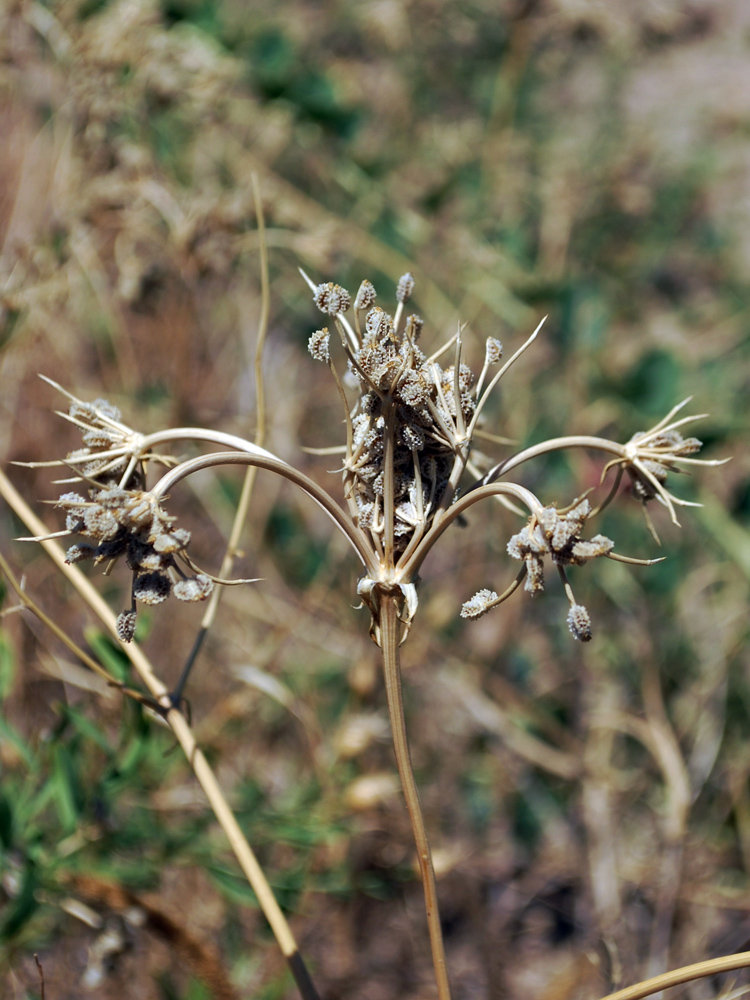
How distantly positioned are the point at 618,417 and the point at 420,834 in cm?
145

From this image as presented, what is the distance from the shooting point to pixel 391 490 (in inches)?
24.7

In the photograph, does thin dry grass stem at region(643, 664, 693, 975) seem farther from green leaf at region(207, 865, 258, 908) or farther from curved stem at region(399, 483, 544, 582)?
curved stem at region(399, 483, 544, 582)

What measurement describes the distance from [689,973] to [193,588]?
19.3 inches

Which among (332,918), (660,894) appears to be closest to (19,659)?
(332,918)

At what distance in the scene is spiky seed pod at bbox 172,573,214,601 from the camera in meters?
0.59

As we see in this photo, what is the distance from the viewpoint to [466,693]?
1819 mm

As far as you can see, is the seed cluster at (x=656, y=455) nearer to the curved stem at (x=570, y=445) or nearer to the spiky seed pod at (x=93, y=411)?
the curved stem at (x=570, y=445)

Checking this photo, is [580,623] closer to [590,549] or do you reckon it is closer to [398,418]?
[590,549]

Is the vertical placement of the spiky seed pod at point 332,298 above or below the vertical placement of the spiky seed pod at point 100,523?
above

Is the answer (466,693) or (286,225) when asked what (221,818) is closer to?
(466,693)

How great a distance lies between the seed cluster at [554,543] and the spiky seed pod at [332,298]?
0.75 ft

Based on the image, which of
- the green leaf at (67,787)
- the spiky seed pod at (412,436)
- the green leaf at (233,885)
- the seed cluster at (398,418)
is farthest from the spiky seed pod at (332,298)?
the green leaf at (233,885)

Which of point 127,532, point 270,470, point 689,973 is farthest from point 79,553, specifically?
point 689,973

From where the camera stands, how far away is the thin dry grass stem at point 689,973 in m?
0.59
